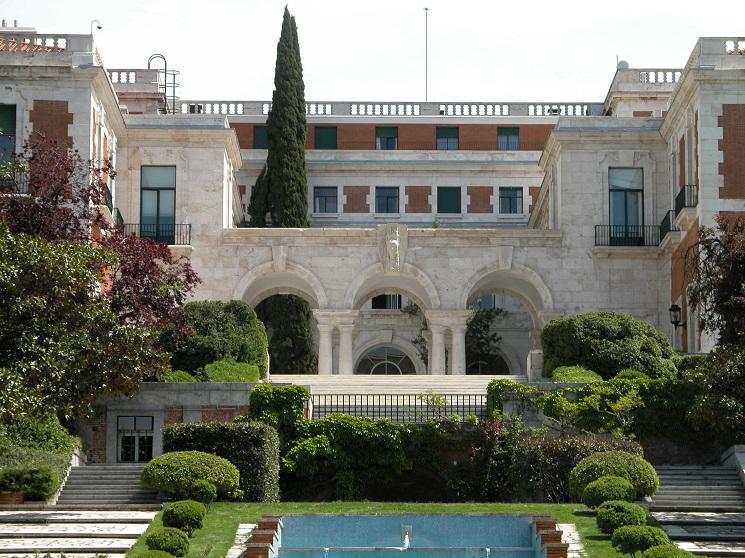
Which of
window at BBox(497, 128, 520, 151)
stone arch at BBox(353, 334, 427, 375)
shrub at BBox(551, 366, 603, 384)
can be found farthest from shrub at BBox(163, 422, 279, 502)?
window at BBox(497, 128, 520, 151)

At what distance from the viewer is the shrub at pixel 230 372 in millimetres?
42344

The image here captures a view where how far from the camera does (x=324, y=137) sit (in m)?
76.1

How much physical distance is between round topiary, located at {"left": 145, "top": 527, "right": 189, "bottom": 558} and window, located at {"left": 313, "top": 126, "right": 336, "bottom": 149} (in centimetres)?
4666

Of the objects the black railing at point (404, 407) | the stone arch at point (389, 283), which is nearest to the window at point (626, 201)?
the stone arch at point (389, 283)

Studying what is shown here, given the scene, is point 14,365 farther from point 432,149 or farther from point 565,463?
point 432,149

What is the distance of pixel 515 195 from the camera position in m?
74.3

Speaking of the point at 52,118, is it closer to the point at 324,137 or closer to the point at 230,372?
the point at 230,372

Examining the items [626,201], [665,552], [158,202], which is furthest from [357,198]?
[665,552]

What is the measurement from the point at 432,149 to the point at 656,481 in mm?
42370

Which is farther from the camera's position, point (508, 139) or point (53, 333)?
point (508, 139)

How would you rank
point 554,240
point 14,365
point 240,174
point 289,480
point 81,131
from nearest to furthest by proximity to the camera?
1. point 14,365
2. point 289,480
3. point 81,131
4. point 554,240
5. point 240,174

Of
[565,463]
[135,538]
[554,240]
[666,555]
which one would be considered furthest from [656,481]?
[554,240]

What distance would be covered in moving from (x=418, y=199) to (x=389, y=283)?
1897 centimetres

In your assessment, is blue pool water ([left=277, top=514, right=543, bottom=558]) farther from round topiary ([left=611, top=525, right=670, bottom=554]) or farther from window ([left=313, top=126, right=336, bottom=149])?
window ([left=313, top=126, right=336, bottom=149])
